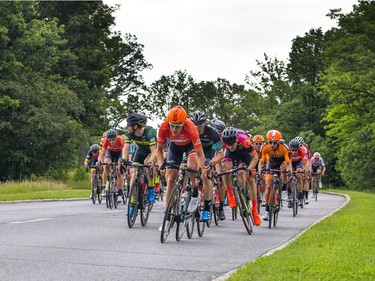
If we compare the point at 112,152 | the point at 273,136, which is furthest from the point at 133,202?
the point at 112,152

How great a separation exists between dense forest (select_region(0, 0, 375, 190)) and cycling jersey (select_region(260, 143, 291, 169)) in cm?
2900

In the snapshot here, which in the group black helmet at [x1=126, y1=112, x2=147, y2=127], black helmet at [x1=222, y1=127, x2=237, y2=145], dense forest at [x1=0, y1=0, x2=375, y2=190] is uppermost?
dense forest at [x1=0, y1=0, x2=375, y2=190]

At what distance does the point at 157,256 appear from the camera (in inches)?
409

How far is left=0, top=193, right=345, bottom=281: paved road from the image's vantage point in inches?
341

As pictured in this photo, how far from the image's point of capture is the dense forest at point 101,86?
48.2 metres

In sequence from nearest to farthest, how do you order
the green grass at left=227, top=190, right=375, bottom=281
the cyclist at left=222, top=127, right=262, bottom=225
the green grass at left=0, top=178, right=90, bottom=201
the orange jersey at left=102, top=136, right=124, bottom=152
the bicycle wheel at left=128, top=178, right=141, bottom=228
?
the green grass at left=227, top=190, right=375, bottom=281
the bicycle wheel at left=128, top=178, right=141, bottom=228
the cyclist at left=222, top=127, right=262, bottom=225
the orange jersey at left=102, top=136, right=124, bottom=152
the green grass at left=0, top=178, right=90, bottom=201

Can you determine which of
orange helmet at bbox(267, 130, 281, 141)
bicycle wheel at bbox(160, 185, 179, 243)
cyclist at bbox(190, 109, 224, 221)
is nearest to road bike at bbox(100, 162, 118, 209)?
orange helmet at bbox(267, 130, 281, 141)

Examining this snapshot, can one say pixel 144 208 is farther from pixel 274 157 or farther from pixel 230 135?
pixel 274 157

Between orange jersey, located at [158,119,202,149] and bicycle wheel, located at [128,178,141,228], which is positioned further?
bicycle wheel, located at [128,178,141,228]

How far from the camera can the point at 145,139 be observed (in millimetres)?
16875

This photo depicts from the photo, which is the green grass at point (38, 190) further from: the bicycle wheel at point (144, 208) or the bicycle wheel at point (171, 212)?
the bicycle wheel at point (171, 212)

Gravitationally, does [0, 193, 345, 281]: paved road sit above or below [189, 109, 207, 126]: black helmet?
below

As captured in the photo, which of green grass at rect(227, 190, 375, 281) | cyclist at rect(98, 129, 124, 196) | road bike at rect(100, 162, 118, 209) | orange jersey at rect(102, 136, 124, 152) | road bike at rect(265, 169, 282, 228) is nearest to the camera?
green grass at rect(227, 190, 375, 281)

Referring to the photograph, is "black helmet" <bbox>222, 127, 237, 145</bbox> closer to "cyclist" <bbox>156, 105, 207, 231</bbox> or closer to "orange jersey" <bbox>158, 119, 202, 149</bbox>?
"cyclist" <bbox>156, 105, 207, 231</bbox>
